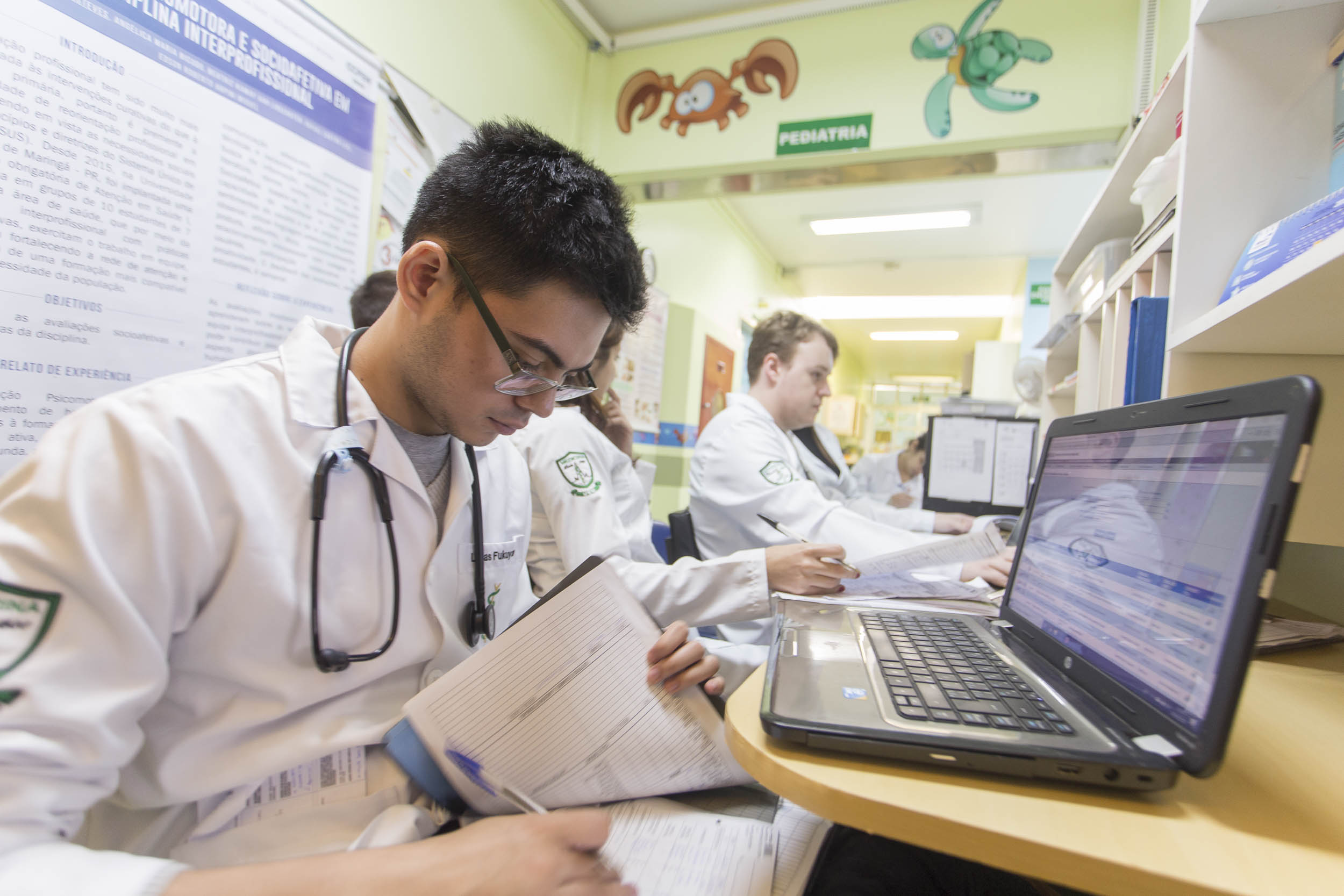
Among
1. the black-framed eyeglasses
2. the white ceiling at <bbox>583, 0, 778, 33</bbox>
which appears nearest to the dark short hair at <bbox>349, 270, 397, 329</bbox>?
the black-framed eyeglasses

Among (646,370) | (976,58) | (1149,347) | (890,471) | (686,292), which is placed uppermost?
(976,58)

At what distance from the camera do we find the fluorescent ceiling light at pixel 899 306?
5.86 metres

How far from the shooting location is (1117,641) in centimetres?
55

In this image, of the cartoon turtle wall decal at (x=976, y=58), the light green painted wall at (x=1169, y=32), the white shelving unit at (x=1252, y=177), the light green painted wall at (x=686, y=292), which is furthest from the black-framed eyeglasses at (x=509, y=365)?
the light green painted wall at (x=686, y=292)

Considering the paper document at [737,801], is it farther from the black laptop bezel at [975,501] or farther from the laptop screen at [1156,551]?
the black laptop bezel at [975,501]

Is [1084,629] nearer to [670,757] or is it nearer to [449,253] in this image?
[670,757]

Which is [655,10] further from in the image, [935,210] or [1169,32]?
[935,210]

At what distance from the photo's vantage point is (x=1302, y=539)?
94 cm

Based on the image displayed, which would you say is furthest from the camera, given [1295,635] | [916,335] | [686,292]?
[916,335]

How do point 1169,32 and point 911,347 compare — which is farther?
point 911,347

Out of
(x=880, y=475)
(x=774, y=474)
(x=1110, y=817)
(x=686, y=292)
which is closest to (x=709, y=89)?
(x=686, y=292)

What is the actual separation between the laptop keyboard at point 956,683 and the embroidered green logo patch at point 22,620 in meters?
0.69

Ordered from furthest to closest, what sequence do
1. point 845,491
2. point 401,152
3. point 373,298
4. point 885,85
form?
point 845,491 → point 885,85 → point 401,152 → point 373,298

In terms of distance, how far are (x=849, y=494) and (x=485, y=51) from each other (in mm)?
2270
